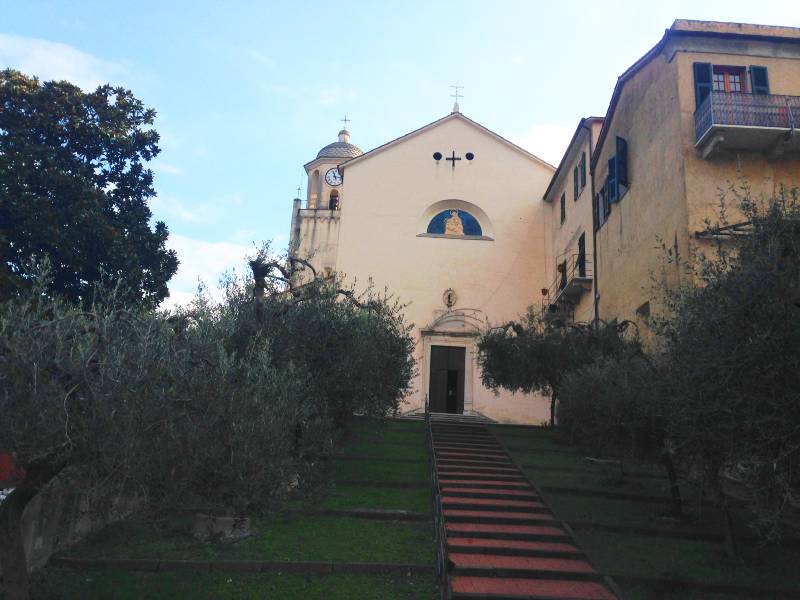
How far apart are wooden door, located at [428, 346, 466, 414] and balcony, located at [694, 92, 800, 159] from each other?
579 inches

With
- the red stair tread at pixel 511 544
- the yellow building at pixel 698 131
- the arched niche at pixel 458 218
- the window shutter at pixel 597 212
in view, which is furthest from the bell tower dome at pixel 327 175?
the red stair tread at pixel 511 544

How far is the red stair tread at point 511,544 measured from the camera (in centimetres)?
925

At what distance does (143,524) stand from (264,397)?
3.63m

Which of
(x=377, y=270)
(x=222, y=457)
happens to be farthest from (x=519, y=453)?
(x=377, y=270)

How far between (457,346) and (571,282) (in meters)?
6.82

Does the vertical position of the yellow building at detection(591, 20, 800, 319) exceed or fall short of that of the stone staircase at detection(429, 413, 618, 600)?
it exceeds it

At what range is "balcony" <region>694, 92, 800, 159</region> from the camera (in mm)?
13820

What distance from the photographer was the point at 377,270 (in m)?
27.8

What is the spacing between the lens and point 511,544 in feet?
31.0

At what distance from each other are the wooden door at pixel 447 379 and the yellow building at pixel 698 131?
10.2 metres

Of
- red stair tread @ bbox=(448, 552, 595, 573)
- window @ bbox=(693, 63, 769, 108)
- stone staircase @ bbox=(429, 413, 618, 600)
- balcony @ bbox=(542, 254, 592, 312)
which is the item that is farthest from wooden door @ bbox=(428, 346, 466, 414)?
red stair tread @ bbox=(448, 552, 595, 573)

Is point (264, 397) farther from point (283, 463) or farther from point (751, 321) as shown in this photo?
point (751, 321)

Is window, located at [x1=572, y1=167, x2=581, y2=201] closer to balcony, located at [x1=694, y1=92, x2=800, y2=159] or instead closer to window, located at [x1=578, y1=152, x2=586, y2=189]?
window, located at [x1=578, y1=152, x2=586, y2=189]

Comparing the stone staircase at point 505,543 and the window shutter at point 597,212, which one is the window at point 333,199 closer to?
the window shutter at point 597,212
